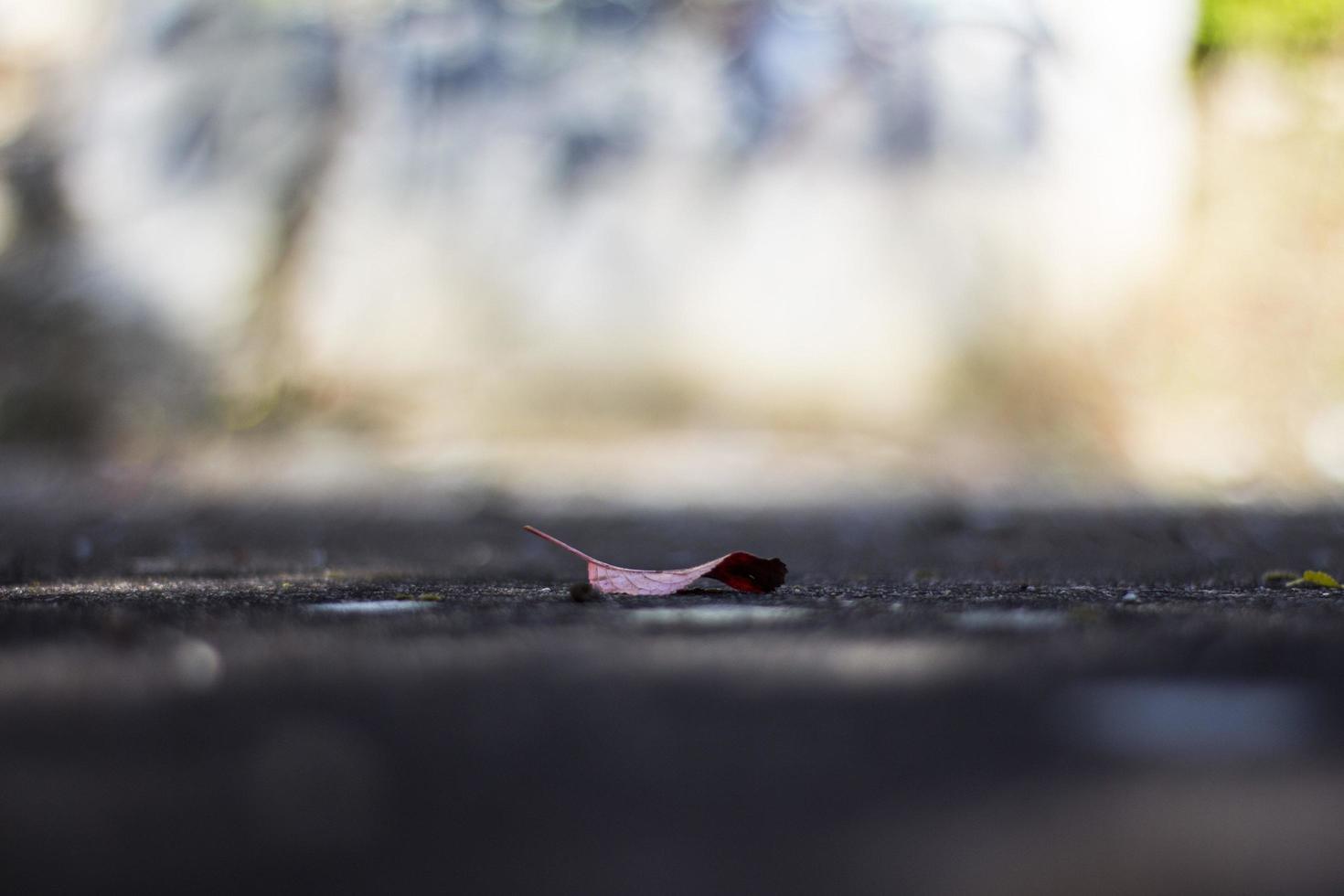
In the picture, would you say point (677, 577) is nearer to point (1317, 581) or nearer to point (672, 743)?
point (672, 743)

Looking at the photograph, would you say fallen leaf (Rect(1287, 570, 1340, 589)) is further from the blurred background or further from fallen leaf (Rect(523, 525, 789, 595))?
the blurred background

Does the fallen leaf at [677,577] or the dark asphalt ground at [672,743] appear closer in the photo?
the dark asphalt ground at [672,743]

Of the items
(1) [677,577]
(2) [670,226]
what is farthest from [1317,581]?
(2) [670,226]

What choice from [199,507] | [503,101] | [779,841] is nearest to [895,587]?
[779,841]

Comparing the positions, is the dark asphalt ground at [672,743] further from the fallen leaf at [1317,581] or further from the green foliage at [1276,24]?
the green foliage at [1276,24]

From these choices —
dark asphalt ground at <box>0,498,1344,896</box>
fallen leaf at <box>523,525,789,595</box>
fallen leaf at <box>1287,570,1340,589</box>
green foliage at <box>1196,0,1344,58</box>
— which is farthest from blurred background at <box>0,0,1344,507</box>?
dark asphalt ground at <box>0,498,1344,896</box>

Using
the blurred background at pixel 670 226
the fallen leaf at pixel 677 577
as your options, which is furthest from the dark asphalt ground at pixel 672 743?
the blurred background at pixel 670 226
